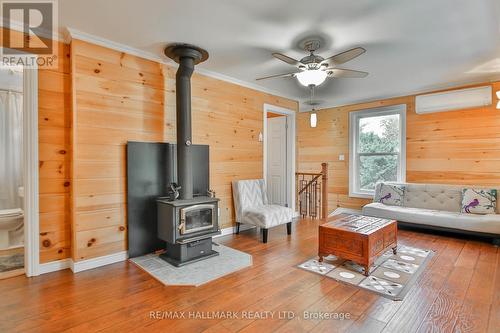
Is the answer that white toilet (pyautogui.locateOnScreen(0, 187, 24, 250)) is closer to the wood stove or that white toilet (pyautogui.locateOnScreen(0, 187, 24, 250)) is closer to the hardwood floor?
the hardwood floor

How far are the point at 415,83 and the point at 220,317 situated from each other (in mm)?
4715

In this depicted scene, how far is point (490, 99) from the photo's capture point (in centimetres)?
421

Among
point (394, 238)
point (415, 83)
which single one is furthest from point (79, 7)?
point (415, 83)

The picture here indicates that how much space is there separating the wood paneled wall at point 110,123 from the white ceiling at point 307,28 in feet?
0.96

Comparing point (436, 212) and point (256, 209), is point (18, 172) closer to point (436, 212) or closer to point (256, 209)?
point (256, 209)

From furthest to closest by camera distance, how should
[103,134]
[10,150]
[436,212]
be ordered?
[10,150]
[436,212]
[103,134]

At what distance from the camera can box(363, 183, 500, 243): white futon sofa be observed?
12.2 feet

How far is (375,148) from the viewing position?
5.51 m

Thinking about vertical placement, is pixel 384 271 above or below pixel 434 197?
below

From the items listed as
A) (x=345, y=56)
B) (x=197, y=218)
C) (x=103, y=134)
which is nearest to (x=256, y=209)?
(x=197, y=218)

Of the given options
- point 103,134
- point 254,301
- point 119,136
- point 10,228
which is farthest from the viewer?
point 10,228

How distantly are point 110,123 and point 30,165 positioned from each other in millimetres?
864

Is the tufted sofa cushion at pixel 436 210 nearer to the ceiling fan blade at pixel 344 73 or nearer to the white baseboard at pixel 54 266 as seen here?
the ceiling fan blade at pixel 344 73

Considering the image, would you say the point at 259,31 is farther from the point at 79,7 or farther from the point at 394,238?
the point at 394,238
